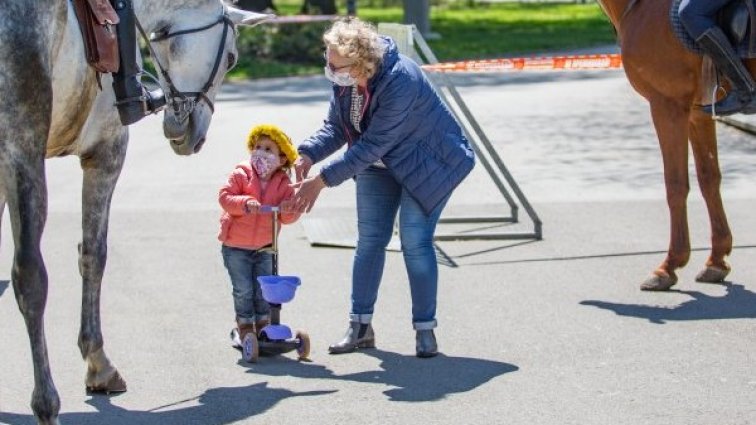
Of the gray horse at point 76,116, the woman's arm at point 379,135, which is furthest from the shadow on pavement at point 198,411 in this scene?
the woman's arm at point 379,135

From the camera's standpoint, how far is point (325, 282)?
A: 9.85 m

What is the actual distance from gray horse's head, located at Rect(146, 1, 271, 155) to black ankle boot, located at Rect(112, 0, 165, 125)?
0.38 ft

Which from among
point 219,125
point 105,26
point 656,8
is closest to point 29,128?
point 105,26

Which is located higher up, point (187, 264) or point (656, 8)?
point (656, 8)

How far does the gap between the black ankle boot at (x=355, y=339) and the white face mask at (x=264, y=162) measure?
0.91m

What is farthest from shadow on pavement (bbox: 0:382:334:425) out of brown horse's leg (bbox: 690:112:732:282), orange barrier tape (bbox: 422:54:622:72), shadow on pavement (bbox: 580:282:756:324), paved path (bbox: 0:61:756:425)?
orange barrier tape (bbox: 422:54:622:72)

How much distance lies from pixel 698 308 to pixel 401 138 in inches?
90.5

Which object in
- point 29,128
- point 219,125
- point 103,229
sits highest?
point 29,128

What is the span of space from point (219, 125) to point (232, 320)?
10.4 m

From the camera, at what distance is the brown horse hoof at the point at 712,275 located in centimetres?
970

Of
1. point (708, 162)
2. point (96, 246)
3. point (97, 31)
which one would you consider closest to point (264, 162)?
point (96, 246)

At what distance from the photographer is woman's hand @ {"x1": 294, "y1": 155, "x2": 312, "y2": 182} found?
790cm

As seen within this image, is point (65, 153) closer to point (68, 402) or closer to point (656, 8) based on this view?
point (68, 402)

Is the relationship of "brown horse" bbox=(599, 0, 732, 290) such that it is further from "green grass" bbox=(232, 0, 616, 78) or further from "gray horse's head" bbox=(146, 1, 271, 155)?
"green grass" bbox=(232, 0, 616, 78)
